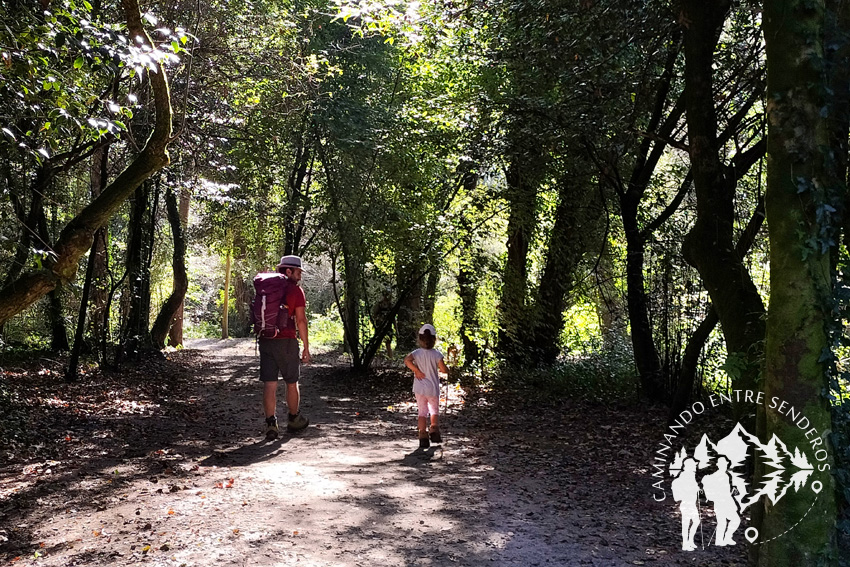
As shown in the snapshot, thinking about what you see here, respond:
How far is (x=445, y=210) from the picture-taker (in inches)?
544

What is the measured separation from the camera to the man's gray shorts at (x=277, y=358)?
8.20 meters

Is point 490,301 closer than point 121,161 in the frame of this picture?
Yes

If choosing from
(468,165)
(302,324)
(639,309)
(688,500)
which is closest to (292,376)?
(302,324)

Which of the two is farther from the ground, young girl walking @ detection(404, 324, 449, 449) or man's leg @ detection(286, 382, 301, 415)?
young girl walking @ detection(404, 324, 449, 449)

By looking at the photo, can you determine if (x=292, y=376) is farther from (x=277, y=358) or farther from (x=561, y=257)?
(x=561, y=257)

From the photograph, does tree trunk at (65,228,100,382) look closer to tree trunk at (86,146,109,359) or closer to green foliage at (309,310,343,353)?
tree trunk at (86,146,109,359)

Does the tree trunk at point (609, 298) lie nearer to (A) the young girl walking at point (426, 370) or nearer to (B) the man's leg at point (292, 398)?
(A) the young girl walking at point (426, 370)

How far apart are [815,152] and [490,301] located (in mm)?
10203

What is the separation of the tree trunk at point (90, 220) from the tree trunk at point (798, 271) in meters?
5.42

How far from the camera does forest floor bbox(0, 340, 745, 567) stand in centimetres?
464

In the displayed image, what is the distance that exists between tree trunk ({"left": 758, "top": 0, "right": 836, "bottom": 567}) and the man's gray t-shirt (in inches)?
176

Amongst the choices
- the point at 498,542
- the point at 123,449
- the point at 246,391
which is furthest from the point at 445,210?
the point at 498,542

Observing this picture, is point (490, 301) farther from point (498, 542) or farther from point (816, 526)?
point (816, 526)

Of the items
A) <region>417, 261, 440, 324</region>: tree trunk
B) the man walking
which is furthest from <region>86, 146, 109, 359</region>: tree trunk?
the man walking
